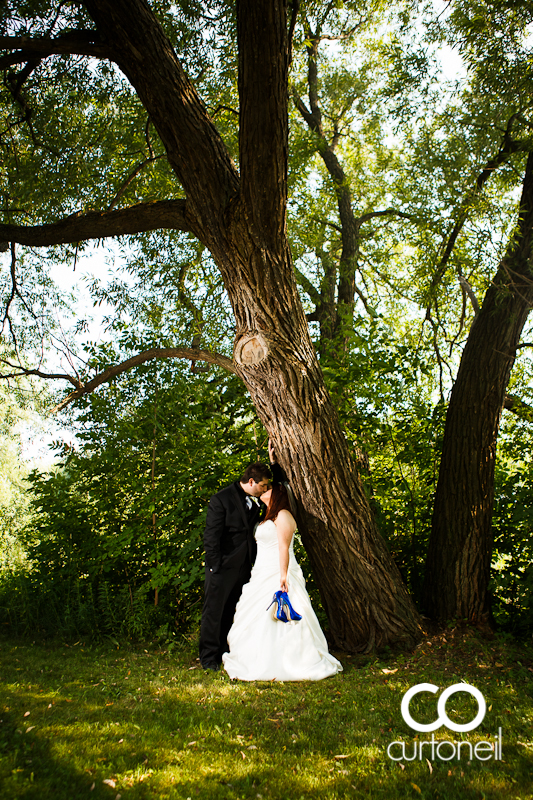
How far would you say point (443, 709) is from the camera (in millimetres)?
3811

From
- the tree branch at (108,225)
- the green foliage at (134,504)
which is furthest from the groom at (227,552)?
the tree branch at (108,225)

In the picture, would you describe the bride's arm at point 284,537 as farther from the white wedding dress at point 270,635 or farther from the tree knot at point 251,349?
the tree knot at point 251,349

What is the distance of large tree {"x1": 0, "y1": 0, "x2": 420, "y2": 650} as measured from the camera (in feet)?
16.7

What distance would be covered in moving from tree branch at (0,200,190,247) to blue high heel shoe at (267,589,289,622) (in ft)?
12.2

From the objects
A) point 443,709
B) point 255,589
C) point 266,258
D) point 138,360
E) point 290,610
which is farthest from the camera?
point 138,360

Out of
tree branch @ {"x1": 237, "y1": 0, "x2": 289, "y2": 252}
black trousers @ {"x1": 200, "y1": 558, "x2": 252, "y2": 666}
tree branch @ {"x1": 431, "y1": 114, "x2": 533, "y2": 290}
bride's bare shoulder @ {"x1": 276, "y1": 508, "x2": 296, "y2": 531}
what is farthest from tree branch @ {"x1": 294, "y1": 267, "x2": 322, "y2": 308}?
black trousers @ {"x1": 200, "y1": 558, "x2": 252, "y2": 666}

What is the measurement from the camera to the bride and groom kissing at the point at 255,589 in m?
5.06

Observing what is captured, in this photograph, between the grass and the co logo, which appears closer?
Answer: the grass

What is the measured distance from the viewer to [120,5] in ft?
16.5

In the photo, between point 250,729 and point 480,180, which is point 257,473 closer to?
point 250,729

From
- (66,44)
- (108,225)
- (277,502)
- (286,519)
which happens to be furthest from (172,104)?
(286,519)

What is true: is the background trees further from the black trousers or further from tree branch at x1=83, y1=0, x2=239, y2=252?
the black trousers

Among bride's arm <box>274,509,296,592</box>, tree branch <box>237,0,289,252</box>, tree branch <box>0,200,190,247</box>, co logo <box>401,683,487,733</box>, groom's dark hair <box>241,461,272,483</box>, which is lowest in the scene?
co logo <box>401,683,487,733</box>

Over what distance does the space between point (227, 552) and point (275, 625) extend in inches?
36.9
